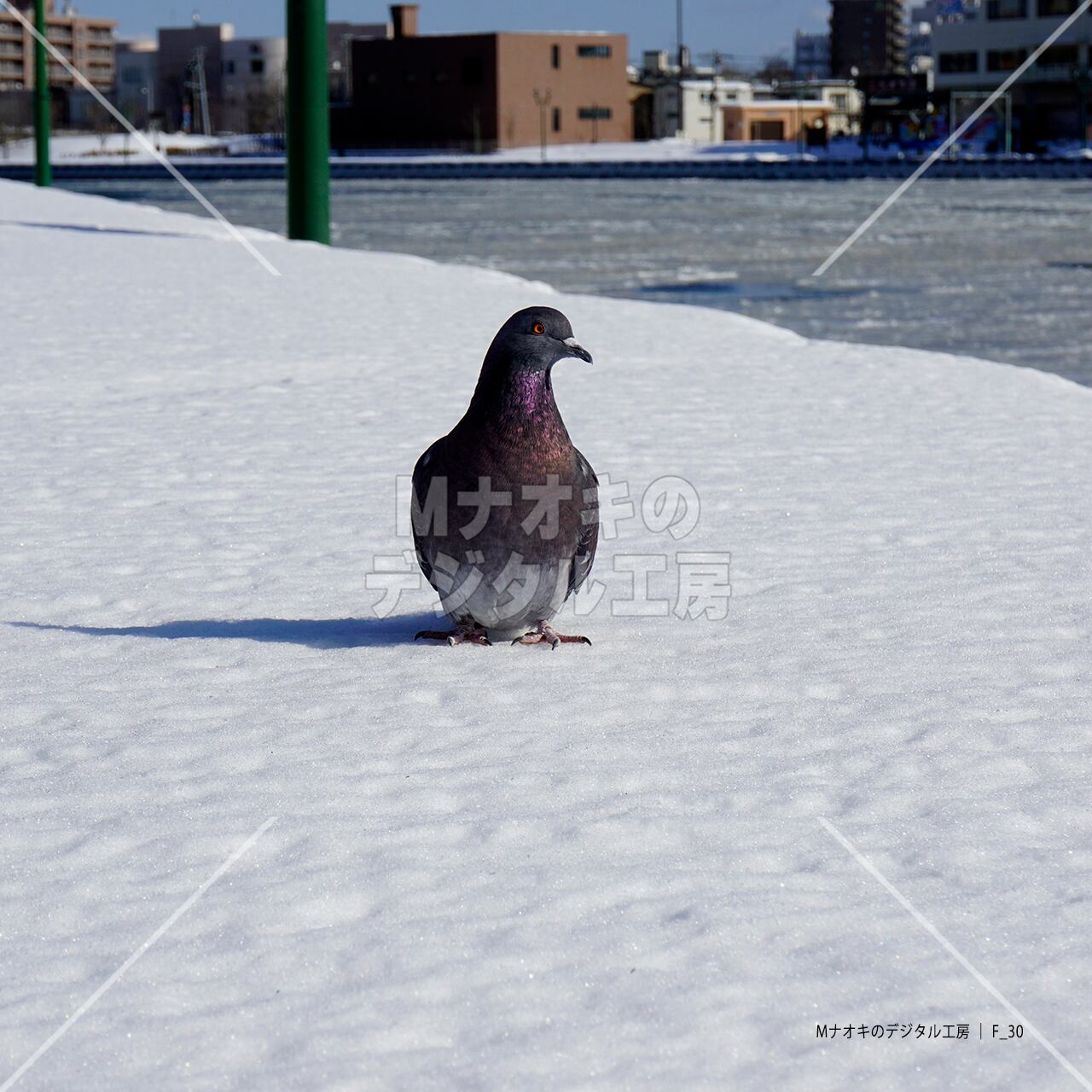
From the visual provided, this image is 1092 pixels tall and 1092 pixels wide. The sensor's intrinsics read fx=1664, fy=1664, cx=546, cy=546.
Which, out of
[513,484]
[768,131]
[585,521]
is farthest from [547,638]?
[768,131]

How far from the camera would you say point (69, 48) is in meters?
178

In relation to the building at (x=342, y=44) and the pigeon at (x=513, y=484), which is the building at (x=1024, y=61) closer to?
the building at (x=342, y=44)

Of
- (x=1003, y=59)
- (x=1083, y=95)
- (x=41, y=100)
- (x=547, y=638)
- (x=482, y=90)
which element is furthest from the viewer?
(x=482, y=90)

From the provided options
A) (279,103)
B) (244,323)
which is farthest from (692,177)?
(279,103)

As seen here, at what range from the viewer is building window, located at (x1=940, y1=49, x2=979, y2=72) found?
96.1 metres

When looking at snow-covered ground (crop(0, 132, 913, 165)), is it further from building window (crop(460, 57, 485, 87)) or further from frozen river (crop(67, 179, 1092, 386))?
frozen river (crop(67, 179, 1092, 386))

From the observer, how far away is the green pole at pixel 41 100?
96.5ft

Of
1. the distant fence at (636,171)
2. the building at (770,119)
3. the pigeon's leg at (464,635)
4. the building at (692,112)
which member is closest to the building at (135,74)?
the building at (692,112)

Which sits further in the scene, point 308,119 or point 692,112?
point 692,112

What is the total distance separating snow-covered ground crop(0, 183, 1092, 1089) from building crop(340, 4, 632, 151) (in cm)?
9541

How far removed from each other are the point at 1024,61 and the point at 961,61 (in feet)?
20.0

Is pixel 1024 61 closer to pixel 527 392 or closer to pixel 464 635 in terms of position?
pixel 464 635

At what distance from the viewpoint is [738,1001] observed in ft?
8.02

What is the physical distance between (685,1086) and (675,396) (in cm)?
656
